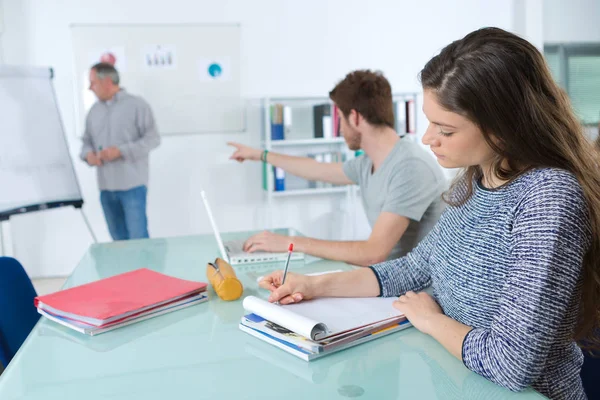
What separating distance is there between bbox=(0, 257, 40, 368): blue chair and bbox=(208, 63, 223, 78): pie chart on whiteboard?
3.00 m

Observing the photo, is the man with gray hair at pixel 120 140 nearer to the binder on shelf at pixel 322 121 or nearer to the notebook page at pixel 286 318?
the binder on shelf at pixel 322 121

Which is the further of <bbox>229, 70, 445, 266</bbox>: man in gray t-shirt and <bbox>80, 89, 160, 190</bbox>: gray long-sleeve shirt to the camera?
<bbox>80, 89, 160, 190</bbox>: gray long-sleeve shirt

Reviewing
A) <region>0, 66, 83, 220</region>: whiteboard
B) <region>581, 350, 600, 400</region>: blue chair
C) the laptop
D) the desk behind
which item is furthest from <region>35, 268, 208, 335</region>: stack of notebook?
<region>0, 66, 83, 220</region>: whiteboard

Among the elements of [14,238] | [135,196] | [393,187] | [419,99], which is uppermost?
[419,99]

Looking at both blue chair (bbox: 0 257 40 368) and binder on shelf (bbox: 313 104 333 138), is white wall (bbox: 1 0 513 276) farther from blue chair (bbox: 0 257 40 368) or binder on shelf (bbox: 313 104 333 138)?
blue chair (bbox: 0 257 40 368)

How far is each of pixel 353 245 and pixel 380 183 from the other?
0.36m

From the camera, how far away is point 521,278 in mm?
950

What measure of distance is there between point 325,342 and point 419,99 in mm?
4102

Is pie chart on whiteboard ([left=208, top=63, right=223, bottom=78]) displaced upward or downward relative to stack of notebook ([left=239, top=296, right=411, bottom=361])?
upward

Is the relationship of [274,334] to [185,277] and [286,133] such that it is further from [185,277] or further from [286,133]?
[286,133]

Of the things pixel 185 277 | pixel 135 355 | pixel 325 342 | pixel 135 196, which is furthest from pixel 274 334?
pixel 135 196

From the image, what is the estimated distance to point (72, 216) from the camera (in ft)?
14.8

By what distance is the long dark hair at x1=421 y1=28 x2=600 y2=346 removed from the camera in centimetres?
101

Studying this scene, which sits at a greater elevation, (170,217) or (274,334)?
(274,334)
